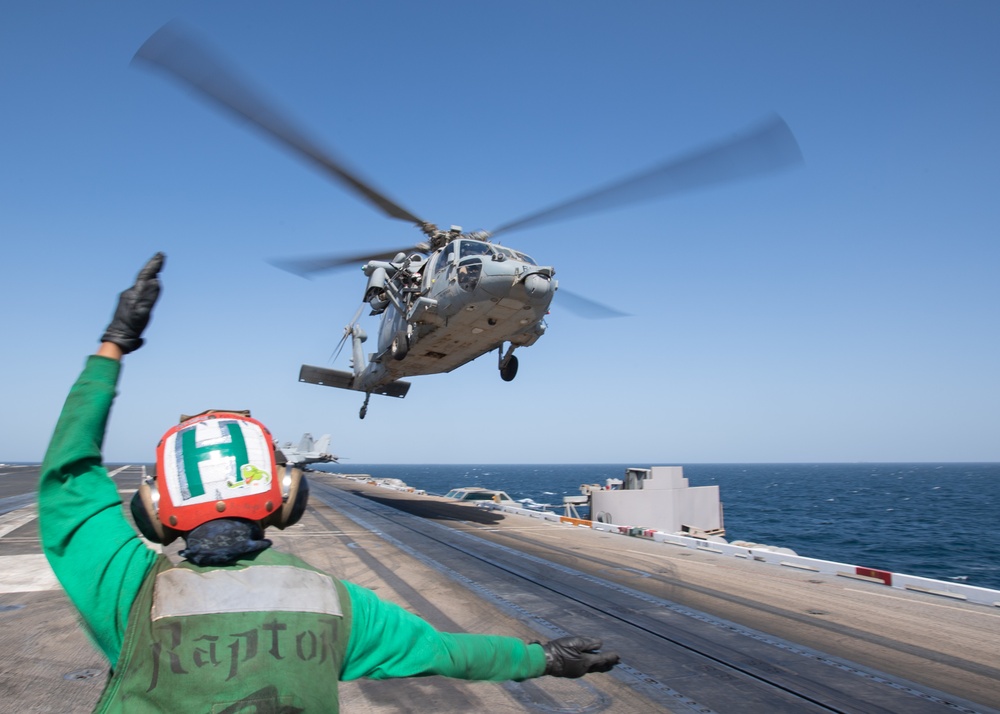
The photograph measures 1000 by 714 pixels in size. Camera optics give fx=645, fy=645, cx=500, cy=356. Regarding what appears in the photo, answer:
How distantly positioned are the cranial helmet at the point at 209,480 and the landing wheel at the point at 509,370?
15796mm

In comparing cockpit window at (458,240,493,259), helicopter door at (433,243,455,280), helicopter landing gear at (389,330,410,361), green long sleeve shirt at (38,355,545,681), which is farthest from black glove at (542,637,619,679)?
helicopter landing gear at (389,330,410,361)

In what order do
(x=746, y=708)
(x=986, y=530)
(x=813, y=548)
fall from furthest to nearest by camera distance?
1. (x=986, y=530)
2. (x=813, y=548)
3. (x=746, y=708)

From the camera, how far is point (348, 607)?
1947mm

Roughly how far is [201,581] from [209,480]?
29 cm

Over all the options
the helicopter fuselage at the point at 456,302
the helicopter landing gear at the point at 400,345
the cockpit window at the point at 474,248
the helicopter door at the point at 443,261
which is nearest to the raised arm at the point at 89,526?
the helicopter fuselage at the point at 456,302

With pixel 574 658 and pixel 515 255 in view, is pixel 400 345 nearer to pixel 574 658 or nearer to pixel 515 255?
pixel 515 255

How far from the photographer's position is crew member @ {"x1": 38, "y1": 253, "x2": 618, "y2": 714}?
1.68 meters

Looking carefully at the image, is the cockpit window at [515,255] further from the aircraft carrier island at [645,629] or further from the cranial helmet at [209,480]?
the cranial helmet at [209,480]

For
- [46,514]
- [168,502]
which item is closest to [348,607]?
[168,502]

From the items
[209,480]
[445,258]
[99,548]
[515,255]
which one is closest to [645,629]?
[209,480]

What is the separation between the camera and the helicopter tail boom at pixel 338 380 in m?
22.8

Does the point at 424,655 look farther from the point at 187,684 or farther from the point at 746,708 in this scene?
the point at 746,708

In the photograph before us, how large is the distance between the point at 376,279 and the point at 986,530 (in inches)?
1896

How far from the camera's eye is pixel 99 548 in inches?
70.8
